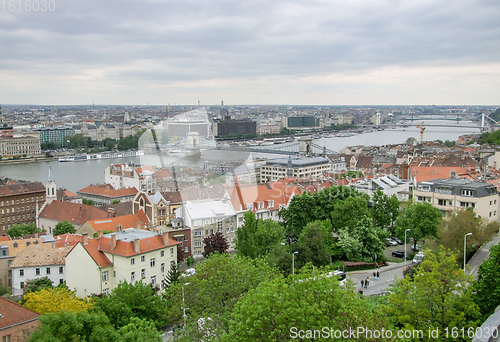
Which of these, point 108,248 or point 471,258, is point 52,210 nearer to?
point 108,248

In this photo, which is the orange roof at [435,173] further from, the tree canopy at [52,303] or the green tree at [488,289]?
the tree canopy at [52,303]

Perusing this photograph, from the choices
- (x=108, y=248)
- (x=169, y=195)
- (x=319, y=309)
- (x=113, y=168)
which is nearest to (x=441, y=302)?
(x=319, y=309)

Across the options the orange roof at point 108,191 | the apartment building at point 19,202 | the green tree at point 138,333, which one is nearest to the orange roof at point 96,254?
the green tree at point 138,333

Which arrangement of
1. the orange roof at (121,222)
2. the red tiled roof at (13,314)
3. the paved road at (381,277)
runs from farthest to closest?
the orange roof at (121,222), the paved road at (381,277), the red tiled roof at (13,314)

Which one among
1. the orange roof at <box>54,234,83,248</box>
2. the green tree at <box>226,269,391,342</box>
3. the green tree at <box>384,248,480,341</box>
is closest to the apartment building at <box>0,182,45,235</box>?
the orange roof at <box>54,234,83,248</box>

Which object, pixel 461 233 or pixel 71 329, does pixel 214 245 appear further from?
pixel 71 329

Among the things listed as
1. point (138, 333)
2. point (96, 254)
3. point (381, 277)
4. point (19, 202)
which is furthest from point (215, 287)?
point (19, 202)

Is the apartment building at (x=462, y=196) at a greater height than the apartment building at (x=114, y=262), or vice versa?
the apartment building at (x=462, y=196)
